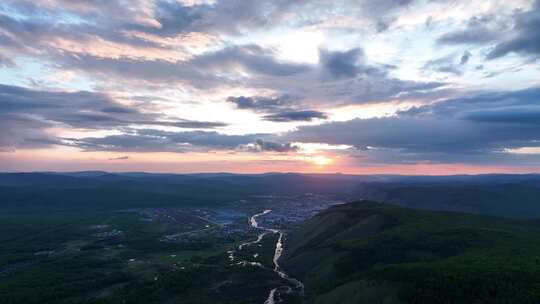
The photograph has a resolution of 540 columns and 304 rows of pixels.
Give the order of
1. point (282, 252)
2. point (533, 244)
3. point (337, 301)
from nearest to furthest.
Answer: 1. point (337, 301)
2. point (533, 244)
3. point (282, 252)

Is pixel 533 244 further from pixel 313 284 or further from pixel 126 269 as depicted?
pixel 126 269

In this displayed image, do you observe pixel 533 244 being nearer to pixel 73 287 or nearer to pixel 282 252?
pixel 282 252

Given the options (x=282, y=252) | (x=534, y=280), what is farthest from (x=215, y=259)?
(x=534, y=280)

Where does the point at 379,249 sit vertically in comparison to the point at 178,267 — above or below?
above

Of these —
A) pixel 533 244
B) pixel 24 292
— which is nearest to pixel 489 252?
pixel 533 244

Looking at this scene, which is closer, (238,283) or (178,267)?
(238,283)

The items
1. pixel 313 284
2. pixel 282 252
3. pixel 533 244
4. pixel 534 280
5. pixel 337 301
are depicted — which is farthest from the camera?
pixel 282 252
